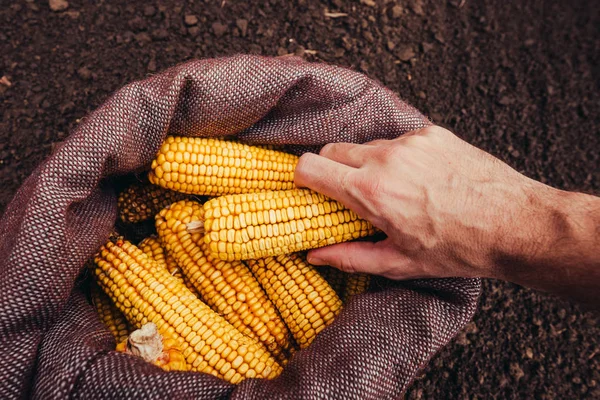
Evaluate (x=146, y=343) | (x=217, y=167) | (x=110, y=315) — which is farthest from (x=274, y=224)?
(x=110, y=315)

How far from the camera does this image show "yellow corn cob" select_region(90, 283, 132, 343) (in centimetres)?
219

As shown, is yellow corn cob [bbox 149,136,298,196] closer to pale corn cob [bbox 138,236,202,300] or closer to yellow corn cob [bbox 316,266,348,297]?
pale corn cob [bbox 138,236,202,300]

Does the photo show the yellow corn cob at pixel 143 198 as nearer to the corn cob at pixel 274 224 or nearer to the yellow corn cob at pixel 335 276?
the corn cob at pixel 274 224

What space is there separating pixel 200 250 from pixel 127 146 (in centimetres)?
57

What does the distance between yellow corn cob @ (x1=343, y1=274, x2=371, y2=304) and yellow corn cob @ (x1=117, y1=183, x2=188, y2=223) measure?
93cm

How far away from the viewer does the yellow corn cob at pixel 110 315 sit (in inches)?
86.1

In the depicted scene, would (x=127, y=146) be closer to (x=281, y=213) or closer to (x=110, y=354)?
(x=281, y=213)

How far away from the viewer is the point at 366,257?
1912mm

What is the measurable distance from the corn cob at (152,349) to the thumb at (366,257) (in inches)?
28.2

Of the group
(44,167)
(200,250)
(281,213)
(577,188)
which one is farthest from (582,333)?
(44,167)

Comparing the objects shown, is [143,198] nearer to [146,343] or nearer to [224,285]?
[224,285]

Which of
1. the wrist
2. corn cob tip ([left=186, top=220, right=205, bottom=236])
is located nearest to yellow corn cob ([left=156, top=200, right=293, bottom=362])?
corn cob tip ([left=186, top=220, right=205, bottom=236])

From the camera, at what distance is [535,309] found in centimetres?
279

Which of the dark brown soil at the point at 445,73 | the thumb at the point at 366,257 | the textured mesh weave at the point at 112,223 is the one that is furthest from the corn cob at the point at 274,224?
the dark brown soil at the point at 445,73
